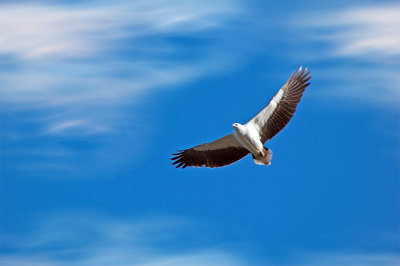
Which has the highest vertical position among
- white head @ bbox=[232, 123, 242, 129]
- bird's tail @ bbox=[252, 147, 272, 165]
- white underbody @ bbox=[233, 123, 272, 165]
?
white head @ bbox=[232, 123, 242, 129]

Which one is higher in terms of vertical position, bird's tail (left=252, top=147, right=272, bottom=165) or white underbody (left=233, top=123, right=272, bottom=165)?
white underbody (left=233, top=123, right=272, bottom=165)

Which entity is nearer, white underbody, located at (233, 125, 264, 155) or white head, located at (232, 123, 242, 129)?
white underbody, located at (233, 125, 264, 155)

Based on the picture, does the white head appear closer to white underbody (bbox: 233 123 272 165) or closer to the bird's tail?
white underbody (bbox: 233 123 272 165)

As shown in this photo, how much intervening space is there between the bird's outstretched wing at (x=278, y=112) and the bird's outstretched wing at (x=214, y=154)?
2.53 feet

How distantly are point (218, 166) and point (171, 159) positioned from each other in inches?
58.0

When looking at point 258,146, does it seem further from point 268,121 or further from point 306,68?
point 306,68

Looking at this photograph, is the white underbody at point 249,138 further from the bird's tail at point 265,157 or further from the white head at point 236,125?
the bird's tail at point 265,157

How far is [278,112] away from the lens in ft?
A: 54.7

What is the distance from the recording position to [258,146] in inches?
644

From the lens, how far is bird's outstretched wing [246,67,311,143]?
16.6 metres

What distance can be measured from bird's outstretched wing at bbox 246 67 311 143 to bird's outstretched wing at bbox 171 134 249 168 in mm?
772

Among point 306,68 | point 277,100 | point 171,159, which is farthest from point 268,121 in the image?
point 171,159

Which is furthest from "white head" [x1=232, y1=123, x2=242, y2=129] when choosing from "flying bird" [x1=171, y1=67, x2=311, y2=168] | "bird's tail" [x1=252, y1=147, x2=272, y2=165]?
"bird's tail" [x1=252, y1=147, x2=272, y2=165]

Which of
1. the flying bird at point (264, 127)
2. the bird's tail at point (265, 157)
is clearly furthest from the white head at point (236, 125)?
the bird's tail at point (265, 157)
